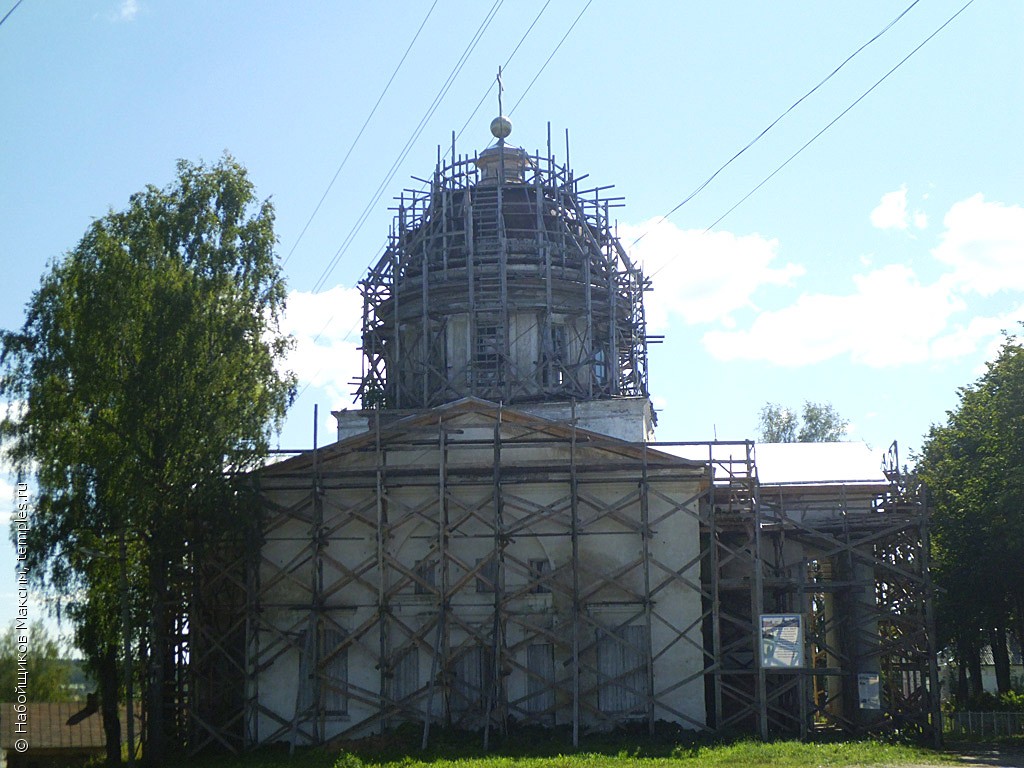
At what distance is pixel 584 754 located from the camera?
23.1m

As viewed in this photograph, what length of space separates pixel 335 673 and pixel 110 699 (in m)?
5.00

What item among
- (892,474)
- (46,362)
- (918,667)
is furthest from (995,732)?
(46,362)

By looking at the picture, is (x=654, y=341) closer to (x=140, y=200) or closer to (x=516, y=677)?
(x=516, y=677)

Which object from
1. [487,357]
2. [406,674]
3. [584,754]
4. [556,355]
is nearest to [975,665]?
[556,355]

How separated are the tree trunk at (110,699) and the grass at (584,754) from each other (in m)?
1.70

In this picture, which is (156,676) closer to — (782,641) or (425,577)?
(425,577)

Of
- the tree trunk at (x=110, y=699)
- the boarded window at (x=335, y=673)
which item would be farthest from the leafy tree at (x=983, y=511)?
the tree trunk at (x=110, y=699)

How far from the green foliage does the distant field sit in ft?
13.9

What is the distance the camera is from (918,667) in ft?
91.9

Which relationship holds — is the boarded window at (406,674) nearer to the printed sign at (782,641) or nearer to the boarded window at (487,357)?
the printed sign at (782,641)

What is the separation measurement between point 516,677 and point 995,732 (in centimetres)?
1454

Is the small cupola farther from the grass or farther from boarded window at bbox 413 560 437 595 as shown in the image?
the grass

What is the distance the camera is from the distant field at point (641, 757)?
21.5 meters

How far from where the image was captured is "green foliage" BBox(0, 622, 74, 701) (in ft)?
84.4
